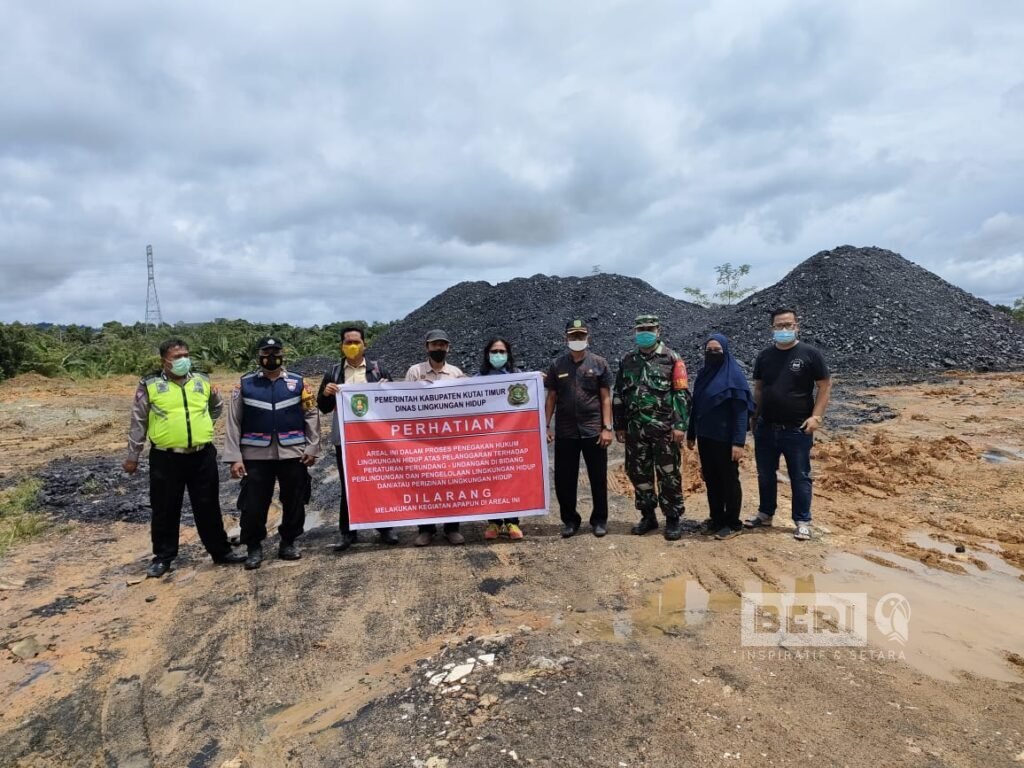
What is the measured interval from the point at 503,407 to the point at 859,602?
2.66m

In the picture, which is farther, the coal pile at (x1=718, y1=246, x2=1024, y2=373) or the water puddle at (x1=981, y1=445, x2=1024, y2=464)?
the coal pile at (x1=718, y1=246, x2=1024, y2=373)

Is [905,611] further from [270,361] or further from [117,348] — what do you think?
[117,348]

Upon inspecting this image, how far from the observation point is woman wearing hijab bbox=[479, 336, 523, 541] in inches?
187

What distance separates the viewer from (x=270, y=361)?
4332 millimetres

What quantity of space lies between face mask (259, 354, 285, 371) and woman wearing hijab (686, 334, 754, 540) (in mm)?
3073

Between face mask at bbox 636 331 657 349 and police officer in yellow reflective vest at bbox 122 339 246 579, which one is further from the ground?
face mask at bbox 636 331 657 349

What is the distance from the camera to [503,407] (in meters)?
4.73

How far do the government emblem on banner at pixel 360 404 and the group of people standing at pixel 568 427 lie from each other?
0.52 ft

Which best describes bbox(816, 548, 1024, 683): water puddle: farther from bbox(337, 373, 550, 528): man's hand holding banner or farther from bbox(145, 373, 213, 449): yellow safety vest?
bbox(145, 373, 213, 449): yellow safety vest
